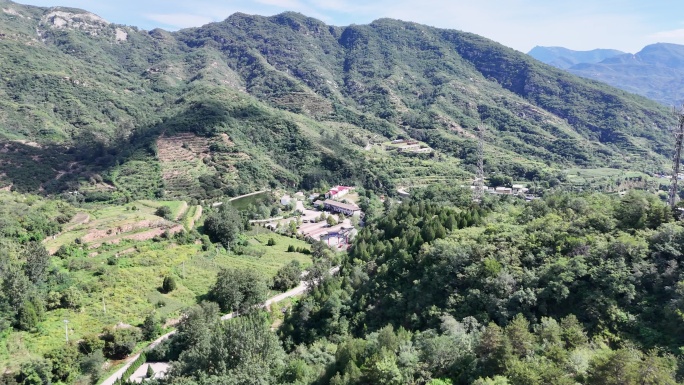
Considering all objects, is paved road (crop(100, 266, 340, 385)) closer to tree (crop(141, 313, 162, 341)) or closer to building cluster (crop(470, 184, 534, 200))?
tree (crop(141, 313, 162, 341))

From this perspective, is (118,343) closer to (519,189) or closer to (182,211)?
(182,211)

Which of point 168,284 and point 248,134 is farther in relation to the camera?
point 248,134

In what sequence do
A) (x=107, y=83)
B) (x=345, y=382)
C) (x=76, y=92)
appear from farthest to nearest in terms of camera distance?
(x=107, y=83) < (x=76, y=92) < (x=345, y=382)

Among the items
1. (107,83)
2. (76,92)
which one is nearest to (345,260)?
(76,92)

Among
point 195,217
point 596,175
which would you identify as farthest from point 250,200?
point 596,175

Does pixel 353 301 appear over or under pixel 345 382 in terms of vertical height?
under

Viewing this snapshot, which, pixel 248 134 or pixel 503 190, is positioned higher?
pixel 248 134

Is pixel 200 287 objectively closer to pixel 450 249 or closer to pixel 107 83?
pixel 450 249
